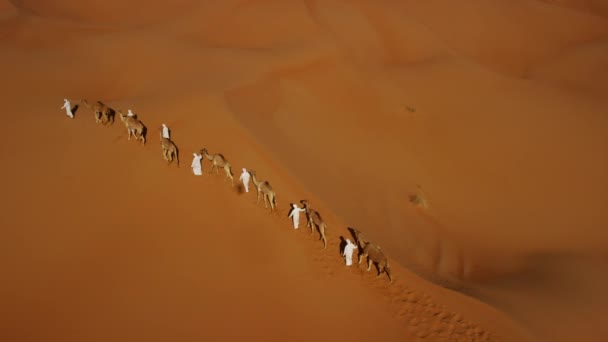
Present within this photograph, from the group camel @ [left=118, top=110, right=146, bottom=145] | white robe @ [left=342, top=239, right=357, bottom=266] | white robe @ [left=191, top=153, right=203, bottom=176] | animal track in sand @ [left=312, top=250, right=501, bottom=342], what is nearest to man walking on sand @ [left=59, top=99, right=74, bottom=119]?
camel @ [left=118, top=110, right=146, bottom=145]

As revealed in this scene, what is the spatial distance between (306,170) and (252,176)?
77.6 inches

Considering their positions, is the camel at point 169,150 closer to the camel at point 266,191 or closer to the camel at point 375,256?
the camel at point 266,191

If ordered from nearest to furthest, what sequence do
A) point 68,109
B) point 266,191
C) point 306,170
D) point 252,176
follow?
point 266,191 < point 252,176 < point 306,170 < point 68,109

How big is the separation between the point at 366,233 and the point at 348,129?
4511 mm

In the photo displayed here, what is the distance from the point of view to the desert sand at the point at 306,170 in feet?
20.7

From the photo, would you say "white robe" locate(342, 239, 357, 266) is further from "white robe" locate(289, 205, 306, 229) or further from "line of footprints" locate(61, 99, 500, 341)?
"white robe" locate(289, 205, 306, 229)

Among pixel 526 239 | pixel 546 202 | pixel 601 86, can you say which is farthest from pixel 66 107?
pixel 601 86

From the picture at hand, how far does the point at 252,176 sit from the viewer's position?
26.5ft

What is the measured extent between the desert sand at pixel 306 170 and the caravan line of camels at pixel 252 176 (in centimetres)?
21

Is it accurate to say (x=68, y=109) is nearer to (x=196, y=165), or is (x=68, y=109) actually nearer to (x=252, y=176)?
(x=196, y=165)

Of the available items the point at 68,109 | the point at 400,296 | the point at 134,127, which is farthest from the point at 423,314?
the point at 68,109

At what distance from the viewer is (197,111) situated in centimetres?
1030

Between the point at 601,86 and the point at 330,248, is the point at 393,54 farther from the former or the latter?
the point at 330,248

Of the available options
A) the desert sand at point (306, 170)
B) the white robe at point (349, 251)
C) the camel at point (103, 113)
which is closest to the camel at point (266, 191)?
the desert sand at point (306, 170)
